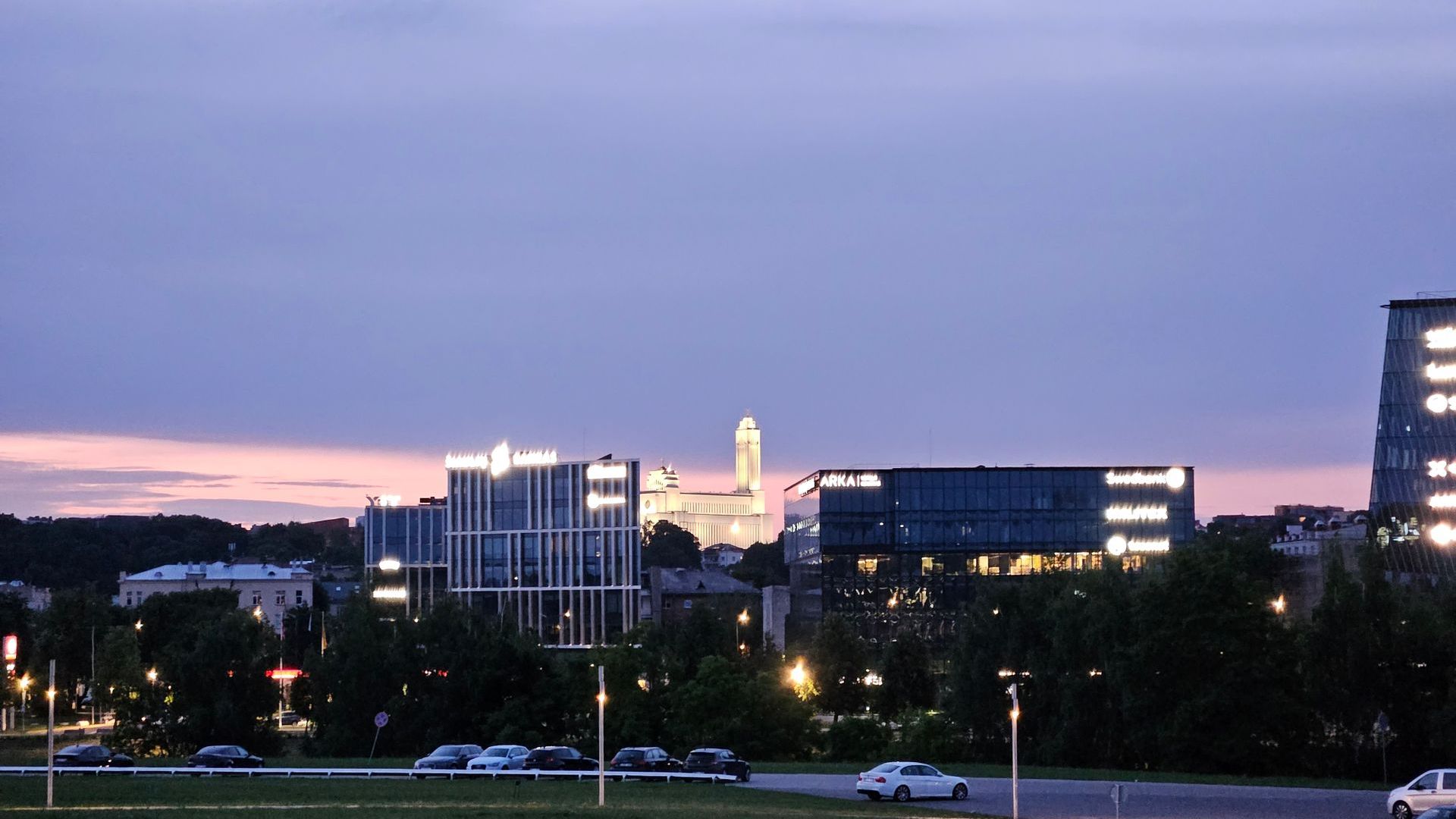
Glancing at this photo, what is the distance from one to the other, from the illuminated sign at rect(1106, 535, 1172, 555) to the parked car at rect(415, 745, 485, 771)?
93.1m

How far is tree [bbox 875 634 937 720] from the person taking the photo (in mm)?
100812

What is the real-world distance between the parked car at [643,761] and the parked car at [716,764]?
2.28 ft

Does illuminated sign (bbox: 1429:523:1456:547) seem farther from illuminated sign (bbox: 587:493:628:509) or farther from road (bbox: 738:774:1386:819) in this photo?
illuminated sign (bbox: 587:493:628:509)

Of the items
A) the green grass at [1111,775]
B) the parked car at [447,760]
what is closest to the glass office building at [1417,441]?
the green grass at [1111,775]

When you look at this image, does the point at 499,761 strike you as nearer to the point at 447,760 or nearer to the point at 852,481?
the point at 447,760

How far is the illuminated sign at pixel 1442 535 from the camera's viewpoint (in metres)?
114

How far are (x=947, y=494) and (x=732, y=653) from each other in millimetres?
52912

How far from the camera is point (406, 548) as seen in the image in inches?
6442

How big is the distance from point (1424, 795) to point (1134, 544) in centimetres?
10162

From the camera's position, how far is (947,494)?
14350 cm

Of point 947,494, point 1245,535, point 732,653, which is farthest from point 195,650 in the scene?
point 1245,535

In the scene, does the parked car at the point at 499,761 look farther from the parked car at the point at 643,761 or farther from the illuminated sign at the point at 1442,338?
the illuminated sign at the point at 1442,338

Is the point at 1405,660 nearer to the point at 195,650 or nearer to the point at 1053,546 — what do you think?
the point at 195,650

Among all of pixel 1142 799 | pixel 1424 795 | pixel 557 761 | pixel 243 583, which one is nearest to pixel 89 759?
pixel 557 761
